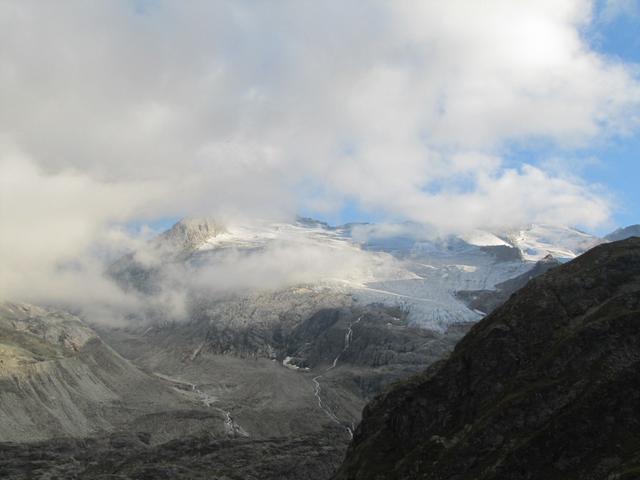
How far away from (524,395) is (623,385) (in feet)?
54.7

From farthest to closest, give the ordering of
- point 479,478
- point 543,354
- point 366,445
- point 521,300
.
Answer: point 521,300 < point 366,445 < point 543,354 < point 479,478

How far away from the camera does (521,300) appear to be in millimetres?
153250

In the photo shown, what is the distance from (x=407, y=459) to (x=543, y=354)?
3293cm

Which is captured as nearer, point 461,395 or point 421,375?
point 461,395

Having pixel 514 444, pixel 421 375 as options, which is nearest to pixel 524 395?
pixel 514 444

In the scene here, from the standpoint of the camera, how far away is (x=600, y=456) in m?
97.9

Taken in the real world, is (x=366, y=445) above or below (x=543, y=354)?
below

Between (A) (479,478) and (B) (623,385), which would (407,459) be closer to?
(A) (479,478)

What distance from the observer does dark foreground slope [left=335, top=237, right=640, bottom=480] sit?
102375 millimetres

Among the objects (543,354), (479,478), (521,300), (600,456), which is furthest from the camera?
(521,300)

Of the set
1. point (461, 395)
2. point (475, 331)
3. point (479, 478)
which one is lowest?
point (479, 478)

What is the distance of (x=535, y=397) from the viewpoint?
116625 mm

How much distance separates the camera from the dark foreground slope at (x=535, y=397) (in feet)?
336

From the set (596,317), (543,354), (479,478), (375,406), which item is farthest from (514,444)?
(375,406)
